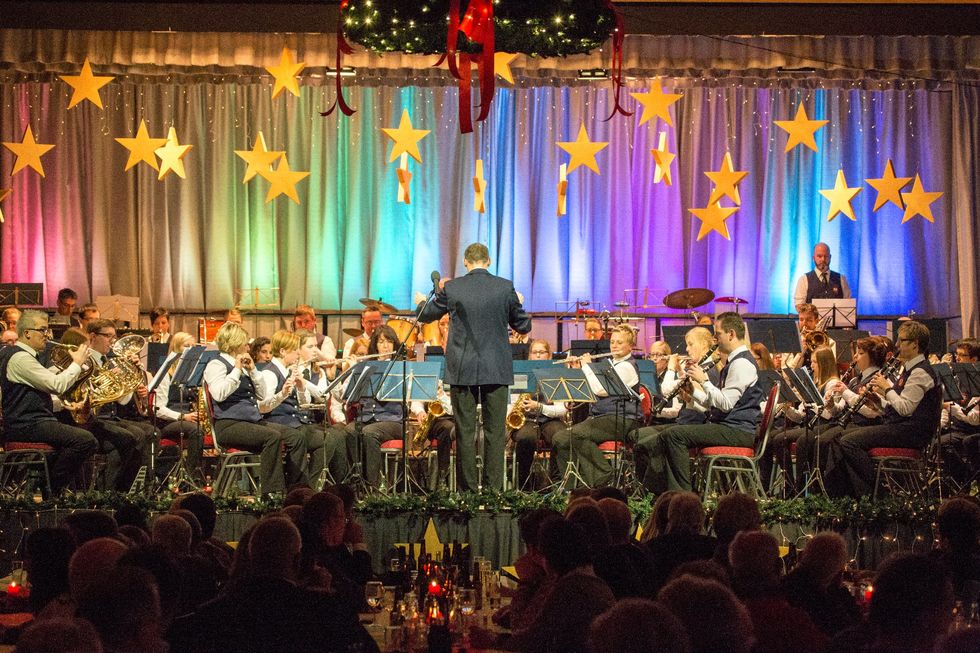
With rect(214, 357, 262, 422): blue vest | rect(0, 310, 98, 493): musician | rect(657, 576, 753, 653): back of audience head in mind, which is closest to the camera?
rect(657, 576, 753, 653): back of audience head

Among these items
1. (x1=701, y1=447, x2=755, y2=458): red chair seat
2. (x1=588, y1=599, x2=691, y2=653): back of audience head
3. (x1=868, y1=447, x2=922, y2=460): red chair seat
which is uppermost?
(x1=588, y1=599, x2=691, y2=653): back of audience head

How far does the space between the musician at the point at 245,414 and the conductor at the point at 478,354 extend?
1.64 meters

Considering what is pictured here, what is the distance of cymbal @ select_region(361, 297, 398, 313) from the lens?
41.4 ft

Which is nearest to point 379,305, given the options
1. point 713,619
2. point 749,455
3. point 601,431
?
point 601,431

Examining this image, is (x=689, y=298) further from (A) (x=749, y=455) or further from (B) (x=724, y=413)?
(A) (x=749, y=455)

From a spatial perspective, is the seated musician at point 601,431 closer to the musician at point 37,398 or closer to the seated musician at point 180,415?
the seated musician at point 180,415

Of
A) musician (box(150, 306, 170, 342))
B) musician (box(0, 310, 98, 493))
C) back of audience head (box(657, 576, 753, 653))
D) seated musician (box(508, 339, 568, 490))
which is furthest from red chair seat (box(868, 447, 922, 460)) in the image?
musician (box(150, 306, 170, 342))

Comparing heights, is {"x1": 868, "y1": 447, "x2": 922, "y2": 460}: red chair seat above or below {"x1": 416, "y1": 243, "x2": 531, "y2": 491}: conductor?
below

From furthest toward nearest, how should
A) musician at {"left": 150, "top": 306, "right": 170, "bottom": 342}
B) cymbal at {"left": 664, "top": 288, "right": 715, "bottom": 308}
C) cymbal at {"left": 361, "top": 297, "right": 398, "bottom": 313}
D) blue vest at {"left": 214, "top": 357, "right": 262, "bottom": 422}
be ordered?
cymbal at {"left": 664, "top": 288, "right": 715, "bottom": 308} < cymbal at {"left": 361, "top": 297, "right": 398, "bottom": 313} < musician at {"left": 150, "top": 306, "right": 170, "bottom": 342} < blue vest at {"left": 214, "top": 357, "right": 262, "bottom": 422}

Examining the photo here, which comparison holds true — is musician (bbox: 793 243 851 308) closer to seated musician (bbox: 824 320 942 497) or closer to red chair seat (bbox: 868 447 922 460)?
seated musician (bbox: 824 320 942 497)

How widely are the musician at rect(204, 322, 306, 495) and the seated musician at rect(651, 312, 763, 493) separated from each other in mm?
2861

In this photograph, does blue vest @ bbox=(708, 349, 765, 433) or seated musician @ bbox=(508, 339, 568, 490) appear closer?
blue vest @ bbox=(708, 349, 765, 433)

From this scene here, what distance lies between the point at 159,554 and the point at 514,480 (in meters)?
5.64

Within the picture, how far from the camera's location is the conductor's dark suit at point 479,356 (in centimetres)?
771
